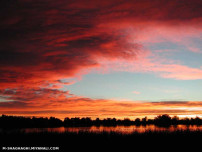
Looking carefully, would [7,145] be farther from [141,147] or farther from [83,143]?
[141,147]

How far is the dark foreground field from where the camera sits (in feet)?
67.5

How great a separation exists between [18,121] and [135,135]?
75.1 meters

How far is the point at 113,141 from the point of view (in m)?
22.8

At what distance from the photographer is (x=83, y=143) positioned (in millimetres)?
21984

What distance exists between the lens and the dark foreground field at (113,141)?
20.6 meters

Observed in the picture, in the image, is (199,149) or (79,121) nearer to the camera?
(199,149)

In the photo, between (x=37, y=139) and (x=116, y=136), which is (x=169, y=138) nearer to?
(x=116, y=136)

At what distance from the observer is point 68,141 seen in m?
23.0

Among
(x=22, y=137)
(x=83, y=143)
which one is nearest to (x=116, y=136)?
(x=83, y=143)

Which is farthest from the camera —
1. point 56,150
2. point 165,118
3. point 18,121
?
point 165,118

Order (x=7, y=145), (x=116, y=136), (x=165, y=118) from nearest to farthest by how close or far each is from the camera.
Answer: (x=7, y=145), (x=116, y=136), (x=165, y=118)

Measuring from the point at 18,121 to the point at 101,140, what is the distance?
75383 millimetres

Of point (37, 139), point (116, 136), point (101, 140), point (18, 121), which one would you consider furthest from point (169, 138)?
point (18, 121)

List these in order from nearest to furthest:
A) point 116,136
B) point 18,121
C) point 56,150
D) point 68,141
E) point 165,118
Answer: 1. point 56,150
2. point 68,141
3. point 116,136
4. point 18,121
5. point 165,118
